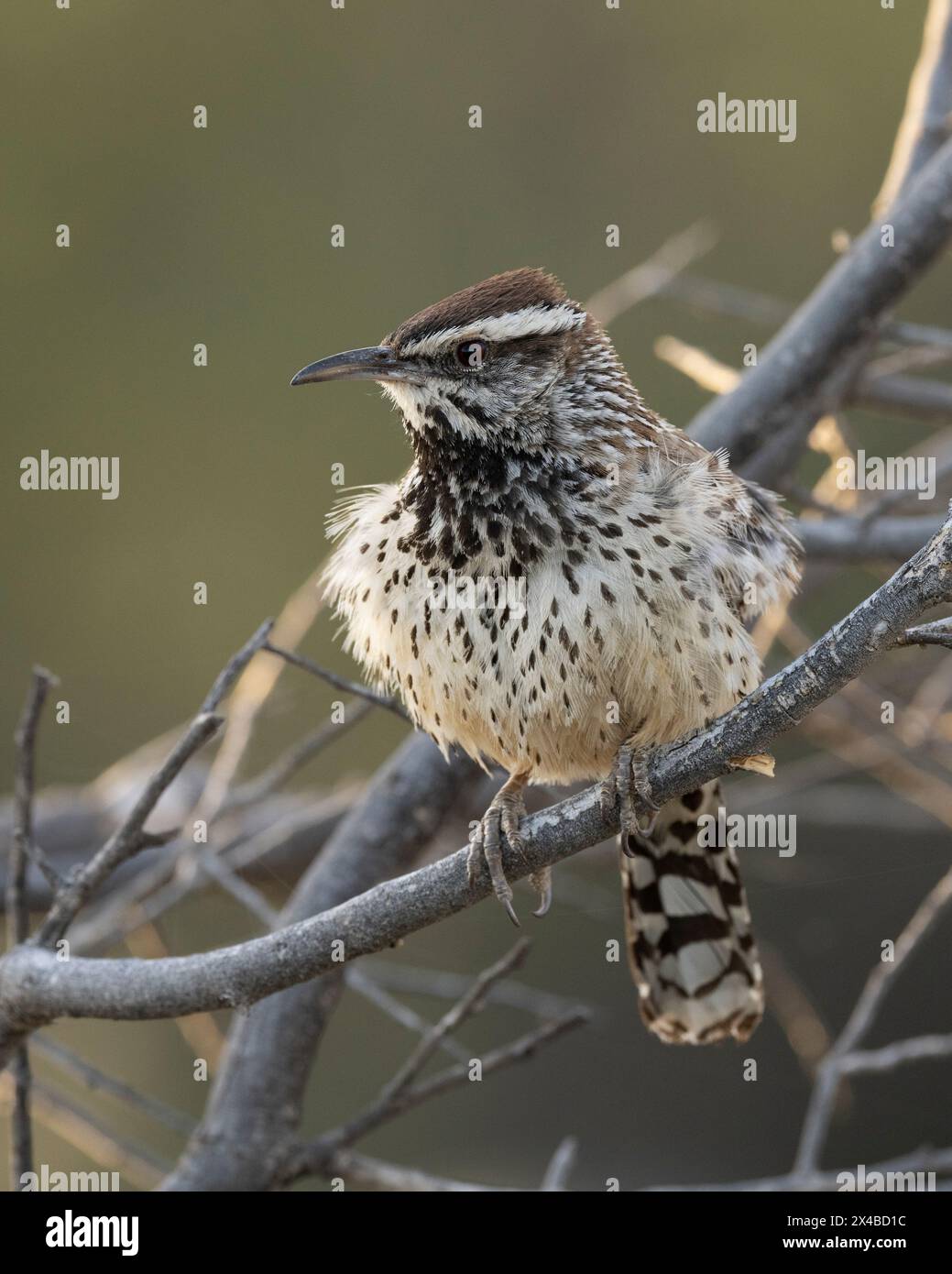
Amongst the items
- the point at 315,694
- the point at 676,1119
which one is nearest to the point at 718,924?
the point at 676,1119

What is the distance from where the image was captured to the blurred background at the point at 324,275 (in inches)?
268

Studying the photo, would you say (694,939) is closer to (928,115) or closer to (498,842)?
(498,842)

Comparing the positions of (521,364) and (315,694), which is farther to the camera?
(315,694)

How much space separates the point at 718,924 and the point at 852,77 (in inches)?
260

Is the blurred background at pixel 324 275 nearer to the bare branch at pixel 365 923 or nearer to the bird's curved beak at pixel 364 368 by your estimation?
the bird's curved beak at pixel 364 368

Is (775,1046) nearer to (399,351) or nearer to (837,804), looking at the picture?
(837,804)

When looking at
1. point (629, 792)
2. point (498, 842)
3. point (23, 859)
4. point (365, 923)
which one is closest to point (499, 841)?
point (498, 842)

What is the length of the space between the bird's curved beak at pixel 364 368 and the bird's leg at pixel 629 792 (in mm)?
842

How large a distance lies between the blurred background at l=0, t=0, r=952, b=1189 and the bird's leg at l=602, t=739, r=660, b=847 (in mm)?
3975

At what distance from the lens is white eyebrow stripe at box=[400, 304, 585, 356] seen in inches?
108

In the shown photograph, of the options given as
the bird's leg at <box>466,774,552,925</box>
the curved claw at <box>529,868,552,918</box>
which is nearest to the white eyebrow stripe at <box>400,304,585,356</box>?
the bird's leg at <box>466,774,552,925</box>

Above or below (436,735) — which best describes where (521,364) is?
above

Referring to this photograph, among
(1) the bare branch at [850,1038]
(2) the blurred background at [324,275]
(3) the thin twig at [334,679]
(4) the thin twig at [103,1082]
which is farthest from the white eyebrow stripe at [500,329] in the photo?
(2) the blurred background at [324,275]
